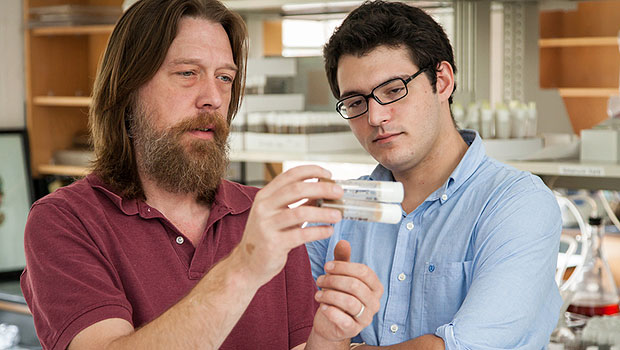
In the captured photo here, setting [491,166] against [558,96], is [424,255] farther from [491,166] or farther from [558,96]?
[558,96]

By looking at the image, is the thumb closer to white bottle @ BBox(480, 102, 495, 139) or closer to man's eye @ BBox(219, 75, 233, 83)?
man's eye @ BBox(219, 75, 233, 83)

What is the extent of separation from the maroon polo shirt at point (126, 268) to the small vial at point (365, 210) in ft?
0.92

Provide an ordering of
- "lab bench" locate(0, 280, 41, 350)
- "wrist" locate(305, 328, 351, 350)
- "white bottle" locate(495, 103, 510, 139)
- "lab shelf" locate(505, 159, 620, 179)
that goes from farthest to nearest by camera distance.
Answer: "lab bench" locate(0, 280, 41, 350) < "white bottle" locate(495, 103, 510, 139) < "lab shelf" locate(505, 159, 620, 179) < "wrist" locate(305, 328, 351, 350)

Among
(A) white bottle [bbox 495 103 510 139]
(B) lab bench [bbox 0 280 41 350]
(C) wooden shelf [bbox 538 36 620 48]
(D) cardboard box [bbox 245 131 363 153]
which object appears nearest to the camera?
(A) white bottle [bbox 495 103 510 139]

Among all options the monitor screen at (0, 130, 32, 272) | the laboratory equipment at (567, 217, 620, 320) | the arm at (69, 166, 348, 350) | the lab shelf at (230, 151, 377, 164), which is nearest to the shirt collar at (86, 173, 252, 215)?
the arm at (69, 166, 348, 350)

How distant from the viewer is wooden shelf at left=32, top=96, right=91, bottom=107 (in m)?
4.02

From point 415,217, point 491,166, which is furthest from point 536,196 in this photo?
point 415,217

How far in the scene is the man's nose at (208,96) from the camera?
53.0 inches

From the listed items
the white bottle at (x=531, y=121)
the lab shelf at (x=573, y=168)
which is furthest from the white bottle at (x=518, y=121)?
the lab shelf at (x=573, y=168)

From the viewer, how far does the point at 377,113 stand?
5.32ft

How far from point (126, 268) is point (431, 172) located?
76 cm

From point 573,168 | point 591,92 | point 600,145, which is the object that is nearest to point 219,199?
point 573,168

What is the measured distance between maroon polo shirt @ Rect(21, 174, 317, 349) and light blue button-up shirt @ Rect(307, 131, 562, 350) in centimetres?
28

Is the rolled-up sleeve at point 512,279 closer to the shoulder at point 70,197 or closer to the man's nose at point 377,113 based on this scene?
the man's nose at point 377,113
